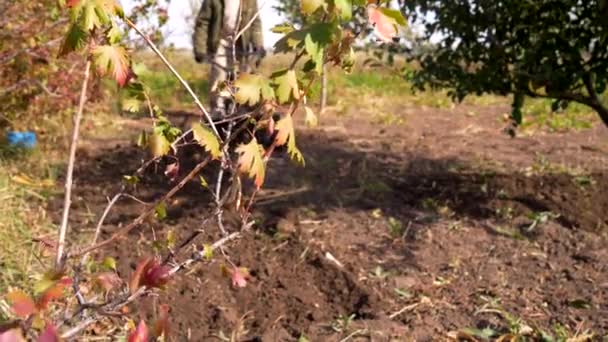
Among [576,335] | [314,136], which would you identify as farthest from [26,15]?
[576,335]

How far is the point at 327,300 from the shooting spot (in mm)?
3613

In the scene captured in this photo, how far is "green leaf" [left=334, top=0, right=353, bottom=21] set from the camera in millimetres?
1468

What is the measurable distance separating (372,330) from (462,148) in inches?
161

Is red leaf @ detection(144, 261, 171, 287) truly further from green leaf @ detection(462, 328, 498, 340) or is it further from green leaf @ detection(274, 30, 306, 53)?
green leaf @ detection(462, 328, 498, 340)

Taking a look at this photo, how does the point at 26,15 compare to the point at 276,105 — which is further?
the point at 26,15

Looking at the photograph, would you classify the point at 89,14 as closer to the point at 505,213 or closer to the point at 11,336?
the point at 11,336

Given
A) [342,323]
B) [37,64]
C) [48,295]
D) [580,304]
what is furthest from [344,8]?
[37,64]

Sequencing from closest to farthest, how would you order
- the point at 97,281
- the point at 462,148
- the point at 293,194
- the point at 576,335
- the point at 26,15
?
the point at 97,281, the point at 576,335, the point at 293,194, the point at 26,15, the point at 462,148

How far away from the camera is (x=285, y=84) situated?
1593mm

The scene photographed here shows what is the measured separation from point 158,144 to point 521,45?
121 inches

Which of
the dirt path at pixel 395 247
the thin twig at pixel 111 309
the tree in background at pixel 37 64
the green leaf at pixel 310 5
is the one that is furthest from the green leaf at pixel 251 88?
the tree in background at pixel 37 64

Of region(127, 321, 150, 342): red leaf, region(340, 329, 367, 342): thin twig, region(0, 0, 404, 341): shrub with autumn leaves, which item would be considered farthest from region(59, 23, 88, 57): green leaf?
region(340, 329, 367, 342): thin twig

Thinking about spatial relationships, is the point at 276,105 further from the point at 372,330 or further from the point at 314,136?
the point at 314,136

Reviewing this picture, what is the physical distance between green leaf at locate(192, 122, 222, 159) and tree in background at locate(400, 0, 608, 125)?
276 cm
